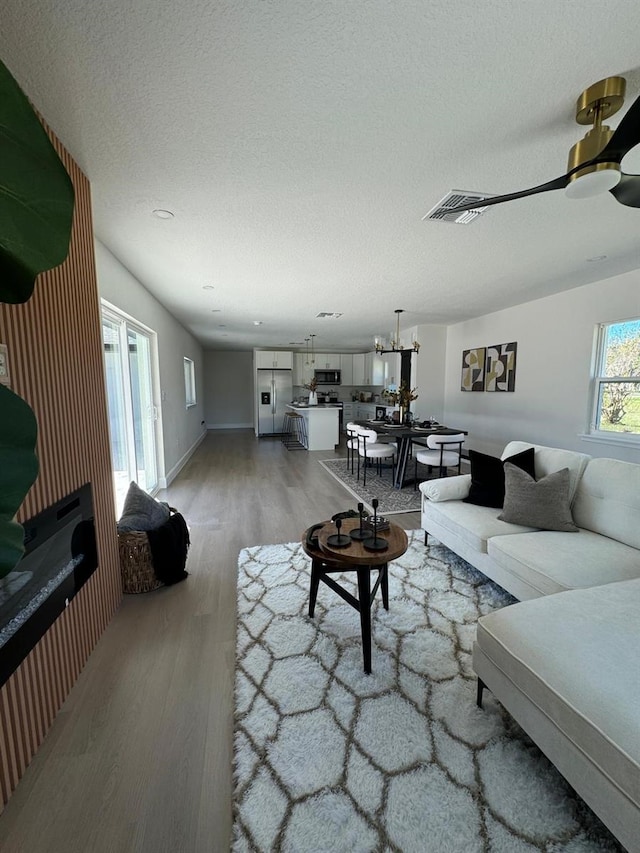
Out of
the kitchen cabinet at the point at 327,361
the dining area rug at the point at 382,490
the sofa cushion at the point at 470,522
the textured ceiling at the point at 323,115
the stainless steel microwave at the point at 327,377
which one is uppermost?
the textured ceiling at the point at 323,115

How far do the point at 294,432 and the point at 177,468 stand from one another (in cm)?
435

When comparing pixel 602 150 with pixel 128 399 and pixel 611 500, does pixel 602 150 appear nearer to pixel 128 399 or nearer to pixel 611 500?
pixel 611 500

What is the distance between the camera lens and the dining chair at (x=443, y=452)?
4152 mm

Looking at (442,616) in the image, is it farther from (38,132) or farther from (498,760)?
(38,132)

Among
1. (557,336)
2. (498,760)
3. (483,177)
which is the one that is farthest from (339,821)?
(557,336)

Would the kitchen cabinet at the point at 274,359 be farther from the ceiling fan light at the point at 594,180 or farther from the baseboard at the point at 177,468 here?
the ceiling fan light at the point at 594,180

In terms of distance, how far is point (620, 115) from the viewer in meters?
1.58

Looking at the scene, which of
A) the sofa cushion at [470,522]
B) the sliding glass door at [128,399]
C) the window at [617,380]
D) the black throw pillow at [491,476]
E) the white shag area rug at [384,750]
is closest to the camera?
the white shag area rug at [384,750]

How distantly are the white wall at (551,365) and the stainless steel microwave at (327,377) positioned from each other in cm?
447

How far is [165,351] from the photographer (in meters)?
4.90

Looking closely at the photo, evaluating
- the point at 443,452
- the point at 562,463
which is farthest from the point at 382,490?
the point at 562,463

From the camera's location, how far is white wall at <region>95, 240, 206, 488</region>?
116 inches

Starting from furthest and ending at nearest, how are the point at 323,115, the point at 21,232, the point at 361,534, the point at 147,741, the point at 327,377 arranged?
the point at 327,377 → the point at 361,534 → the point at 323,115 → the point at 147,741 → the point at 21,232

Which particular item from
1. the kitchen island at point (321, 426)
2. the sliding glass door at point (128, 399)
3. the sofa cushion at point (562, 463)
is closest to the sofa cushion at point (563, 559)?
the sofa cushion at point (562, 463)
